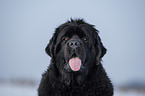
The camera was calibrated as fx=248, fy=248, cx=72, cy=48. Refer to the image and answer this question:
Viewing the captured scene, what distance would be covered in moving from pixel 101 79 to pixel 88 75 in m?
0.26

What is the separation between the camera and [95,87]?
185 inches

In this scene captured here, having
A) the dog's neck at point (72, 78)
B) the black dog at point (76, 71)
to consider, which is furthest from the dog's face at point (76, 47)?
the dog's neck at point (72, 78)

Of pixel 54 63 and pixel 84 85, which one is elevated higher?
pixel 54 63

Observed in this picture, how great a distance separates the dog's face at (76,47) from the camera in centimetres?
443

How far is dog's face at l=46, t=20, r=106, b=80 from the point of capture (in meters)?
4.43

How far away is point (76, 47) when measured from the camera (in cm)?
437

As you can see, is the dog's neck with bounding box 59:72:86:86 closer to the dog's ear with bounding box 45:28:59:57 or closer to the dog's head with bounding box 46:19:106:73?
the dog's head with bounding box 46:19:106:73

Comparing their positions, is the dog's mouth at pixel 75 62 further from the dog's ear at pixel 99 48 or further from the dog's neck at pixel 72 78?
the dog's ear at pixel 99 48

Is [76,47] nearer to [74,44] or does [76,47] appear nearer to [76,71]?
[74,44]

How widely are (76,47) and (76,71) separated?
0.50 m

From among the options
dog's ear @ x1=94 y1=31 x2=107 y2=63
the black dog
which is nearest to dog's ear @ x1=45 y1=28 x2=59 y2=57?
the black dog

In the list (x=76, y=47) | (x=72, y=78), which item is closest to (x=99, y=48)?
(x=76, y=47)

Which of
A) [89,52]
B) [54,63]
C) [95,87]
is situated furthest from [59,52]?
[95,87]

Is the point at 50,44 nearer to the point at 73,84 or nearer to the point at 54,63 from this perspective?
the point at 54,63
